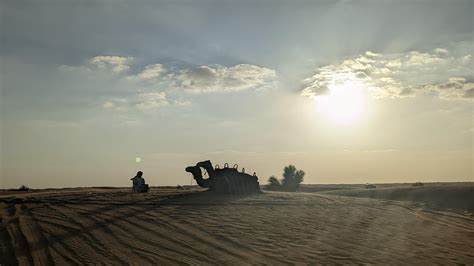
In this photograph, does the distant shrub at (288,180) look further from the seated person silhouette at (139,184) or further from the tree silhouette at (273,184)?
the seated person silhouette at (139,184)

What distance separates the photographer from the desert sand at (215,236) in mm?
→ 9609

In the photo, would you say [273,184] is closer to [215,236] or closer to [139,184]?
[139,184]

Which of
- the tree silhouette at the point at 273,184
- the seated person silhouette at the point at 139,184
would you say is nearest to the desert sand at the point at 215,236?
the seated person silhouette at the point at 139,184

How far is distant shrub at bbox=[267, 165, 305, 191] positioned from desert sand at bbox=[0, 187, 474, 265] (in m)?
34.8

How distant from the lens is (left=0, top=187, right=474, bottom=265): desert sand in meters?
9.61

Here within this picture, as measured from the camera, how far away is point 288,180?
54625mm

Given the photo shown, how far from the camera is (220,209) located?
16188 mm

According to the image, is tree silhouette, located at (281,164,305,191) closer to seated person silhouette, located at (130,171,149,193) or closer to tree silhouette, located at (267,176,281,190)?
tree silhouette, located at (267,176,281,190)

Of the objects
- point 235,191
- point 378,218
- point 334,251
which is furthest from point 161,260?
point 235,191

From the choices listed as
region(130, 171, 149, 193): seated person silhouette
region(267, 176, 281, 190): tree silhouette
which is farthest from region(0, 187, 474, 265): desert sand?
region(267, 176, 281, 190): tree silhouette

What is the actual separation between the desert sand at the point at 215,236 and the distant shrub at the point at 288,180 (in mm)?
34830

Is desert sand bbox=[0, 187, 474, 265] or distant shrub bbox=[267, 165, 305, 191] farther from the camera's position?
distant shrub bbox=[267, 165, 305, 191]

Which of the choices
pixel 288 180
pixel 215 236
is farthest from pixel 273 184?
pixel 215 236

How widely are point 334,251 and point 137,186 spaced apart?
16.5 m
